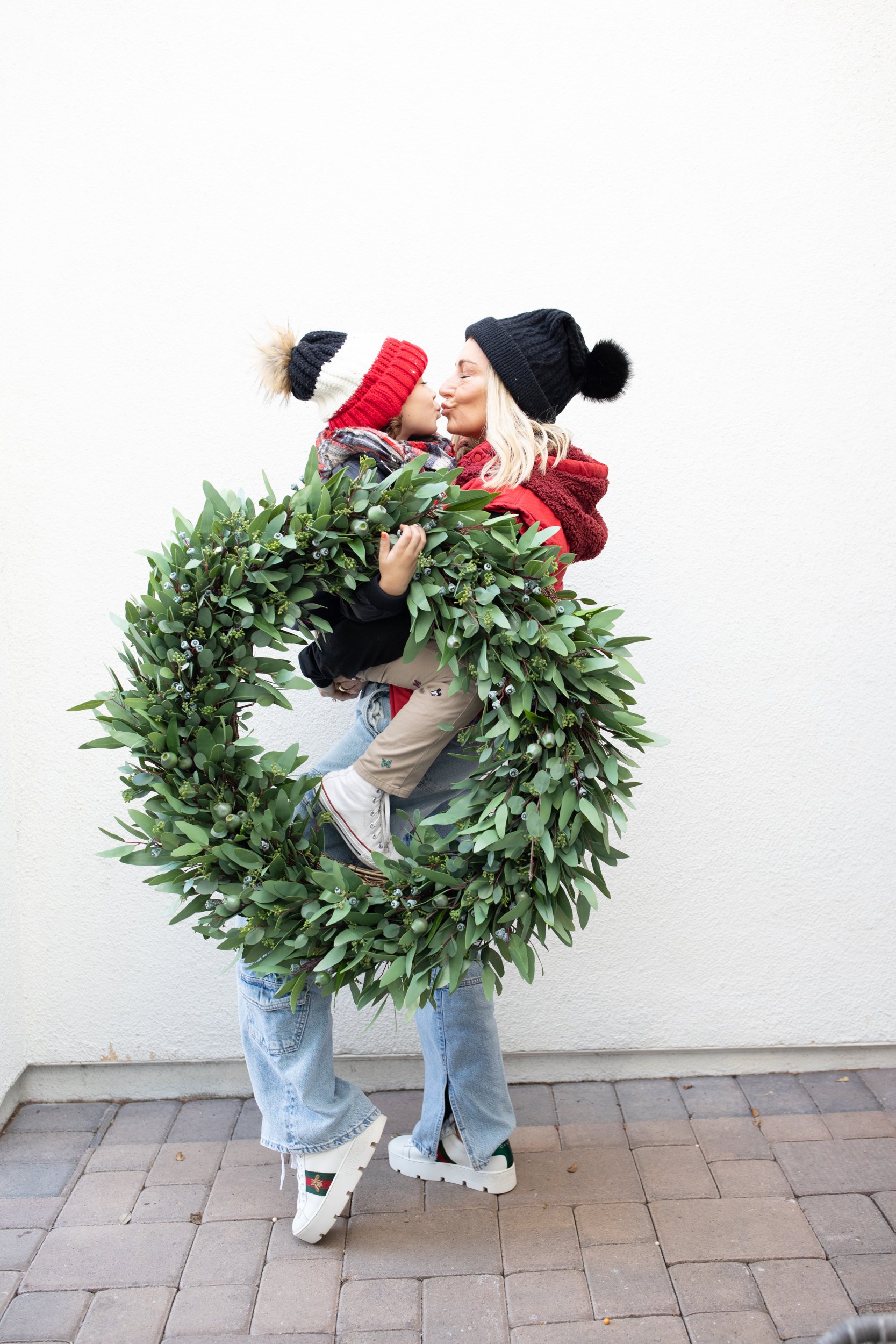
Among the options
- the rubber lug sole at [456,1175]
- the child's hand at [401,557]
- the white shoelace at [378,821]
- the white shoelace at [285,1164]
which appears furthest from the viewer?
the rubber lug sole at [456,1175]

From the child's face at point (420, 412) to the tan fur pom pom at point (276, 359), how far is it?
0.27 m

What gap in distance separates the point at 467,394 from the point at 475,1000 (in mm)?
1335

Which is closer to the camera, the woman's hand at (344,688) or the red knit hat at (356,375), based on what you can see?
the red knit hat at (356,375)

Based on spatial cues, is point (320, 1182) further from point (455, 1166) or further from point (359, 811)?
point (359, 811)

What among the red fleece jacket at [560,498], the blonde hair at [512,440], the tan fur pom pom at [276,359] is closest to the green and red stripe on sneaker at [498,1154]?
the red fleece jacket at [560,498]

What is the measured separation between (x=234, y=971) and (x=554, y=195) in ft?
7.14

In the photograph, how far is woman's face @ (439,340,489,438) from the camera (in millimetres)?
2170

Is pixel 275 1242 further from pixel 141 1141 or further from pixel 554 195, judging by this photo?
pixel 554 195

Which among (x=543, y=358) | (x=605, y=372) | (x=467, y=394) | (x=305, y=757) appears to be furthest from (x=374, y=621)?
(x=605, y=372)

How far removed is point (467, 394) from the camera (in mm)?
2176

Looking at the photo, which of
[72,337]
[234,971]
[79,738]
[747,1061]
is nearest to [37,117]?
[72,337]

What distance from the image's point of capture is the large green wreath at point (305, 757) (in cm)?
195

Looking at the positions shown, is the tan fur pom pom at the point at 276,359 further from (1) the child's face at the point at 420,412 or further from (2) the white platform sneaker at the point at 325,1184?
(2) the white platform sneaker at the point at 325,1184

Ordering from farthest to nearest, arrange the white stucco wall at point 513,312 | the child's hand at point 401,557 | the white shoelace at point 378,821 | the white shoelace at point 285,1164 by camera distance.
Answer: the white stucco wall at point 513,312 < the white shoelace at point 285,1164 < the white shoelace at point 378,821 < the child's hand at point 401,557
